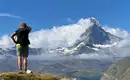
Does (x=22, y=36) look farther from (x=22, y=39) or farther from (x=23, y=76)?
(x=23, y=76)

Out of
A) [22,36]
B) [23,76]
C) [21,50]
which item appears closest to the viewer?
[23,76]

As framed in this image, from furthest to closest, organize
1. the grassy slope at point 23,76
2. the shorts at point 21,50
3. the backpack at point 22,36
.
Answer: the shorts at point 21,50
the backpack at point 22,36
the grassy slope at point 23,76

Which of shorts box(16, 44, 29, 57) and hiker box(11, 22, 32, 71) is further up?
hiker box(11, 22, 32, 71)

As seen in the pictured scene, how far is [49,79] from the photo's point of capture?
70.7 ft

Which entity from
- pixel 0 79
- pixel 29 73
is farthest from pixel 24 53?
pixel 0 79

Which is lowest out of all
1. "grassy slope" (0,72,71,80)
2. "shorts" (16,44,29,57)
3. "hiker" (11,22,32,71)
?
"grassy slope" (0,72,71,80)

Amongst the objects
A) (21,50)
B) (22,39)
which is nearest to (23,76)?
(21,50)

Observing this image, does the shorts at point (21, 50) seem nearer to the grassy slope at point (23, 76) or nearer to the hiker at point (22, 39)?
the hiker at point (22, 39)

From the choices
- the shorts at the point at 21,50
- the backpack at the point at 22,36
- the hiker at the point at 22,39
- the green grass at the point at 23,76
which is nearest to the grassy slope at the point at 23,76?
the green grass at the point at 23,76

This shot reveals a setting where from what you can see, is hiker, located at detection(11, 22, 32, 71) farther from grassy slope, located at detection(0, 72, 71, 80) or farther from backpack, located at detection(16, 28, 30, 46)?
grassy slope, located at detection(0, 72, 71, 80)

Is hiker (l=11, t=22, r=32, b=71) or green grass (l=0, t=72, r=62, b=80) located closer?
green grass (l=0, t=72, r=62, b=80)

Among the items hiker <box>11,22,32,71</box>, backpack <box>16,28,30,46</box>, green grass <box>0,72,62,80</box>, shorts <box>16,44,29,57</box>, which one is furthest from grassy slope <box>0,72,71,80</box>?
backpack <box>16,28,30,46</box>

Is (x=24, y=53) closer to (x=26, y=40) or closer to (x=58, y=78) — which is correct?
(x=26, y=40)

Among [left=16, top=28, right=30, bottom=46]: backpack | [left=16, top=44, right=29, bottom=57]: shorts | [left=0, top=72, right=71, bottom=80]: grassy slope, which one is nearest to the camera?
[left=0, top=72, right=71, bottom=80]: grassy slope
